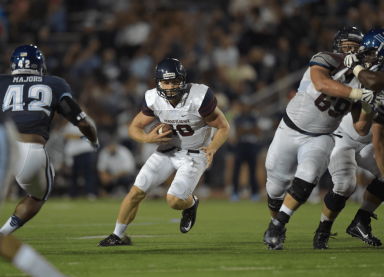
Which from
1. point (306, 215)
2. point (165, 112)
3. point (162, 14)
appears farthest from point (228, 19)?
point (165, 112)

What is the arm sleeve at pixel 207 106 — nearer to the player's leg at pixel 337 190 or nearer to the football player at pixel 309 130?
the football player at pixel 309 130

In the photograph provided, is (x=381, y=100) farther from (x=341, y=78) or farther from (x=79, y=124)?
(x=79, y=124)

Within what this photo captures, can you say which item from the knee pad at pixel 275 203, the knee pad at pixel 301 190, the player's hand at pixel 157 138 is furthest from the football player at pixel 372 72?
the player's hand at pixel 157 138

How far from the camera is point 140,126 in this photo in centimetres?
584

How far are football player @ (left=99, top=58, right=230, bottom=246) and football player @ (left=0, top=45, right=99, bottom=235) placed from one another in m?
0.72

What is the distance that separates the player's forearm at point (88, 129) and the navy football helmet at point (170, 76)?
2.55ft

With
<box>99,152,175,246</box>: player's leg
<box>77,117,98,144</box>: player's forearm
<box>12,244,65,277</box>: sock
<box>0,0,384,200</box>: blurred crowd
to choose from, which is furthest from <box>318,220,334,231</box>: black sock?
<box>0,0,384,200</box>: blurred crowd

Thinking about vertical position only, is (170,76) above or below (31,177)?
above

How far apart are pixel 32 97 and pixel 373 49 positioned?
3083mm

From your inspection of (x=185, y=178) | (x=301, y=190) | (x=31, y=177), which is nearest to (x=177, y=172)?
(x=185, y=178)

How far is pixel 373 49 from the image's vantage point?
5078mm

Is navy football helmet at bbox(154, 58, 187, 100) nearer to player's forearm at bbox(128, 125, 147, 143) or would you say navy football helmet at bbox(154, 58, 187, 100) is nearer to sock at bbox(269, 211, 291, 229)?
player's forearm at bbox(128, 125, 147, 143)

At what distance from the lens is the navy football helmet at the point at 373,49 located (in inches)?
199

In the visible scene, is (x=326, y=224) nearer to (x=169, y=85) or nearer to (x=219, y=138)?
(x=219, y=138)
